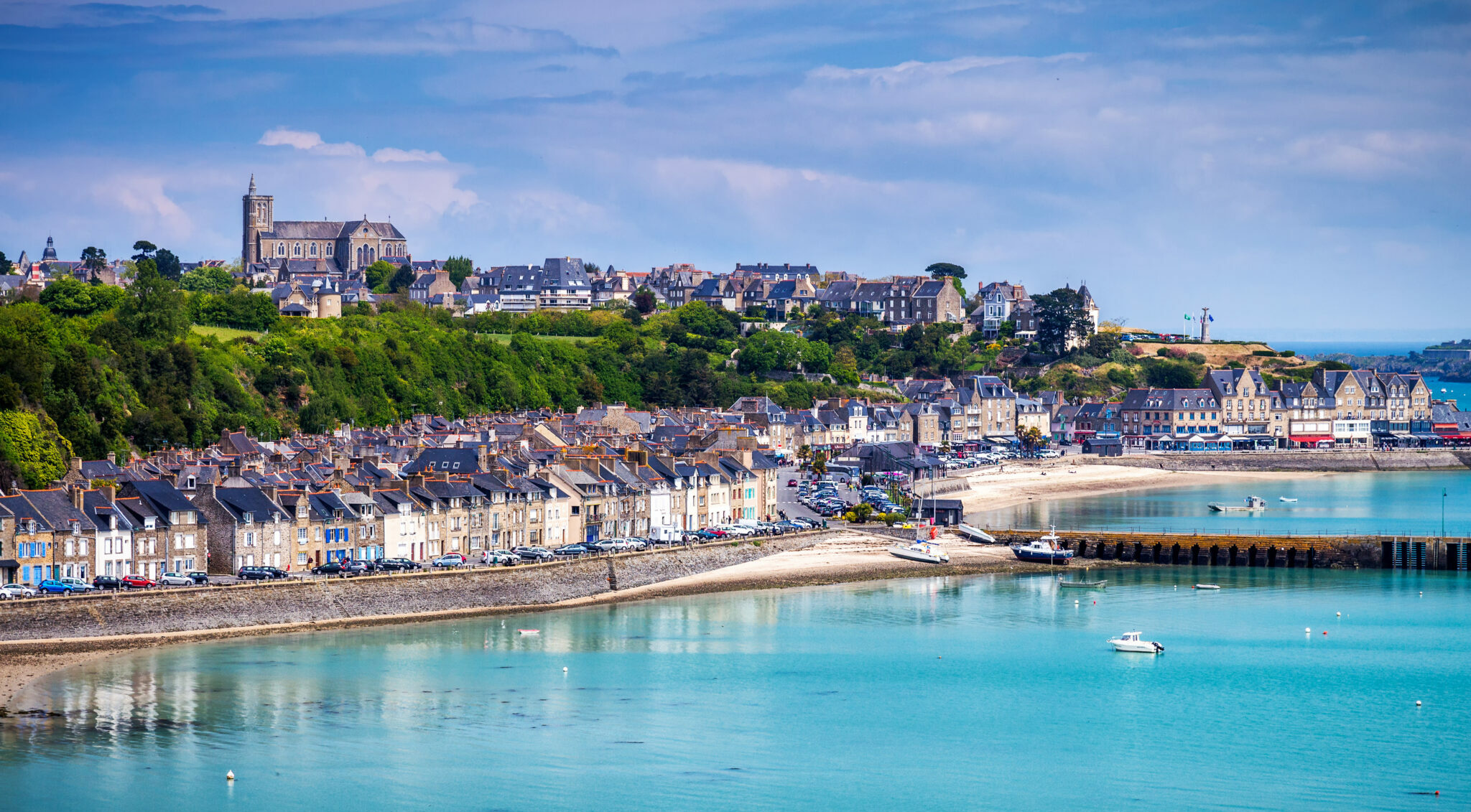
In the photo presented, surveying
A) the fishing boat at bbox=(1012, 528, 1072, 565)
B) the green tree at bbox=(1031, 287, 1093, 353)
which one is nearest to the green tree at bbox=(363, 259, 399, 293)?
the green tree at bbox=(1031, 287, 1093, 353)

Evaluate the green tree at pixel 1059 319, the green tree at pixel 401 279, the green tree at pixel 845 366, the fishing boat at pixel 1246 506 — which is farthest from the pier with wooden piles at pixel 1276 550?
the green tree at pixel 401 279

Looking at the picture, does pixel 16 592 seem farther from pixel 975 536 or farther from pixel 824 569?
pixel 975 536

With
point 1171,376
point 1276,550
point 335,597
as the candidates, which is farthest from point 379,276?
point 335,597

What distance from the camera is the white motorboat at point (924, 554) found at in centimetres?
5956

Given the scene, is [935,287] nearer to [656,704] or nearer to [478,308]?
[478,308]

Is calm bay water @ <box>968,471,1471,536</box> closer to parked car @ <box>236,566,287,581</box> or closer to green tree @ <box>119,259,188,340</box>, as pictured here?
parked car @ <box>236,566,287,581</box>

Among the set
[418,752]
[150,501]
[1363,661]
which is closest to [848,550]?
[1363,661]

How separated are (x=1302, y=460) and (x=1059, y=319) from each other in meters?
29.4

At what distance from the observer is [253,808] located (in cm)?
3114

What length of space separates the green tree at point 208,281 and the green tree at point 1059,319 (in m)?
59.2

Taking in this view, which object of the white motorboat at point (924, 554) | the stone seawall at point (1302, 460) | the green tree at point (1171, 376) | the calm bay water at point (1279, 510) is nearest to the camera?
the white motorboat at point (924, 554)

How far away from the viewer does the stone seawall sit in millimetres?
105438

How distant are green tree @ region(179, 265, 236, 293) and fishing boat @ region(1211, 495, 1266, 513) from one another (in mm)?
69938

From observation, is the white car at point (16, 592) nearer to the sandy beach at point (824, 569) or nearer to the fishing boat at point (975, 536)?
the sandy beach at point (824, 569)
